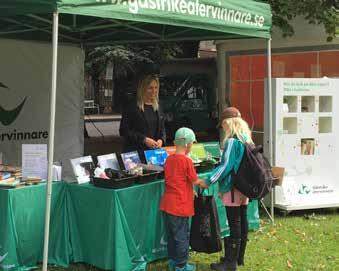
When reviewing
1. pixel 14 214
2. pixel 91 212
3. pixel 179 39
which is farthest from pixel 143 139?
pixel 179 39

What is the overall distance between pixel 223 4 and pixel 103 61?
38.8ft

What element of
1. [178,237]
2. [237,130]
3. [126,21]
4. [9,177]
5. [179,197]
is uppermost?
[126,21]

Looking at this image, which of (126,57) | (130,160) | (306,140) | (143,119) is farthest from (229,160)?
(126,57)

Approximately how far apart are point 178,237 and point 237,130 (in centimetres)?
107

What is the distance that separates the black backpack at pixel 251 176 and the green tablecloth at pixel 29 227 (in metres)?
1.56

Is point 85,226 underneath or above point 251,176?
underneath

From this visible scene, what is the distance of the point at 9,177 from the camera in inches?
199

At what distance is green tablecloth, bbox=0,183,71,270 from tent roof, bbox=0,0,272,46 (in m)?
1.51

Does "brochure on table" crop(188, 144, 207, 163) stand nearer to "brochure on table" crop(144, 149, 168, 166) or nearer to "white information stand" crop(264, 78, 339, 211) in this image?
"brochure on table" crop(144, 149, 168, 166)

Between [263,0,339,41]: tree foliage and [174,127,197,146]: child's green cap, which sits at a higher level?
[263,0,339,41]: tree foliage

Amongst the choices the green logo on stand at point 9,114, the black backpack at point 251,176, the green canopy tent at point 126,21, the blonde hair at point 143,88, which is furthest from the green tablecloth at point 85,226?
the green logo on stand at point 9,114

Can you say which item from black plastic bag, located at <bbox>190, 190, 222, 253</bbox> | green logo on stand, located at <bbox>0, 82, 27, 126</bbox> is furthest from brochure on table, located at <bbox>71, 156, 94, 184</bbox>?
green logo on stand, located at <bbox>0, 82, 27, 126</bbox>

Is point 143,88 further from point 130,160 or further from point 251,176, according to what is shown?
point 251,176

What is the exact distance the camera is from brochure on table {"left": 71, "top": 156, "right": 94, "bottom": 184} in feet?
16.7
